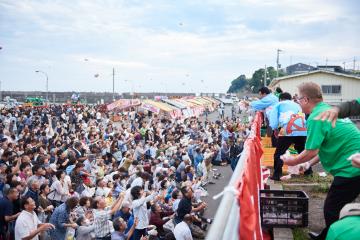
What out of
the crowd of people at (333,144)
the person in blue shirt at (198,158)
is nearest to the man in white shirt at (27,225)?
the crowd of people at (333,144)

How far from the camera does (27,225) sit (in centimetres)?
612

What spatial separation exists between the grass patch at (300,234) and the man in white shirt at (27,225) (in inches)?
158

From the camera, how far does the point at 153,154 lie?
16.1 m

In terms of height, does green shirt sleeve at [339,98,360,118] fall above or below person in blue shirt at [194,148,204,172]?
above

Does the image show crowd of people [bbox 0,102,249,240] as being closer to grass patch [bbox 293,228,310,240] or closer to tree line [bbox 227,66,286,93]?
grass patch [bbox 293,228,310,240]

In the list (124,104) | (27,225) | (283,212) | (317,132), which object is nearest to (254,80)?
(124,104)

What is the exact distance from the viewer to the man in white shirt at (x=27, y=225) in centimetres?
609

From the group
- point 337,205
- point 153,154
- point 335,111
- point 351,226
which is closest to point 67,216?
point 337,205

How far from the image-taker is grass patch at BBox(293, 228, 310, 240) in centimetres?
393

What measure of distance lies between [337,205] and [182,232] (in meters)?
4.31

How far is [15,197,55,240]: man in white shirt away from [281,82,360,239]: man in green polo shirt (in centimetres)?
466

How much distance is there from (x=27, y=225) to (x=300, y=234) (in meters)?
4.36

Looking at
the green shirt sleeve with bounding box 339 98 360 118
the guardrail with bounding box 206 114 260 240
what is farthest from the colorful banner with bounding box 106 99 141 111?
the guardrail with bounding box 206 114 260 240

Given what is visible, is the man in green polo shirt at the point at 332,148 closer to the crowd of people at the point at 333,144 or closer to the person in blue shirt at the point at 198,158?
the crowd of people at the point at 333,144
